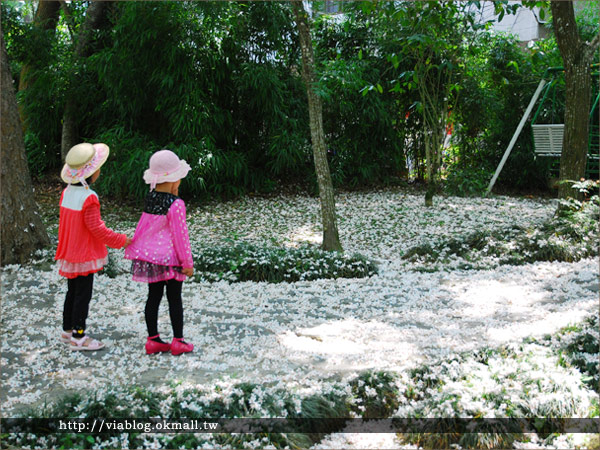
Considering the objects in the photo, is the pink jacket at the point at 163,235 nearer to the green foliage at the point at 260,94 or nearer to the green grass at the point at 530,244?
the green grass at the point at 530,244

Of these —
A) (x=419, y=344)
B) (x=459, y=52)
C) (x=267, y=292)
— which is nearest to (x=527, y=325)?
(x=419, y=344)

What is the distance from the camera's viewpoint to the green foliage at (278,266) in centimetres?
439

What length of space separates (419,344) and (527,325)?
0.62 metres

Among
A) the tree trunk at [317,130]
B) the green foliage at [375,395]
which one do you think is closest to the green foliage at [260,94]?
the tree trunk at [317,130]

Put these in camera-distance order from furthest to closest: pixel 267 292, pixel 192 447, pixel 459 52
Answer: pixel 459 52 < pixel 267 292 < pixel 192 447

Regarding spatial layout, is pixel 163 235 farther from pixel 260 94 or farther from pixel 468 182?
pixel 468 182

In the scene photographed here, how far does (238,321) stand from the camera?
3256 mm

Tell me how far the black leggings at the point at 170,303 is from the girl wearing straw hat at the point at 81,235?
0.90 ft

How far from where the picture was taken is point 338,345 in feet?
9.26

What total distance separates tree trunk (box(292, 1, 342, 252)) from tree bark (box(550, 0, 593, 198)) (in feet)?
6.75

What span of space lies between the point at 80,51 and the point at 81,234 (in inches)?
227

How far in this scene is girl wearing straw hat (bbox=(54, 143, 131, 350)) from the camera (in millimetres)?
2676

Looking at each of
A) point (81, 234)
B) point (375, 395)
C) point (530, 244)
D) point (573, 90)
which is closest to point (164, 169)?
point (81, 234)

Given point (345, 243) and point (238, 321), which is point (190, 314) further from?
point (345, 243)
